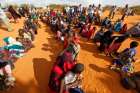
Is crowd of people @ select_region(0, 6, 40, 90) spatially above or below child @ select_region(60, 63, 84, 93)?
below

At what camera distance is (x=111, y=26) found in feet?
57.6

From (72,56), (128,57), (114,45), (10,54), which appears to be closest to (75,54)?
(72,56)

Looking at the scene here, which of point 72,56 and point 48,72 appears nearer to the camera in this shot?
point 72,56

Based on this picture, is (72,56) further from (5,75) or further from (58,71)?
(5,75)

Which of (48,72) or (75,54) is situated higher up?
(75,54)

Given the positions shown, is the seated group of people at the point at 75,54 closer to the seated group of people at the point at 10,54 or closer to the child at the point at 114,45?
the child at the point at 114,45

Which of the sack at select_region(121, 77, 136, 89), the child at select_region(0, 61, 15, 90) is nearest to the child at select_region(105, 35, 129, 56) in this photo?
the sack at select_region(121, 77, 136, 89)

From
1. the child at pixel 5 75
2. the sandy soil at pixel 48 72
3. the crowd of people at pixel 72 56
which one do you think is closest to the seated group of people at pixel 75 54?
the crowd of people at pixel 72 56

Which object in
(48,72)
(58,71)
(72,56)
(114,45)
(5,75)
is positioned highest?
(58,71)

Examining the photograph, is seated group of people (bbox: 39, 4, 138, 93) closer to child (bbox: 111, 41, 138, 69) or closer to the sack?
child (bbox: 111, 41, 138, 69)

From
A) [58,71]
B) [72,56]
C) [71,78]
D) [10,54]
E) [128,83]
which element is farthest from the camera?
[10,54]

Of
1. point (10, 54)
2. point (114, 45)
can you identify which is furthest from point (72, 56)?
point (114, 45)

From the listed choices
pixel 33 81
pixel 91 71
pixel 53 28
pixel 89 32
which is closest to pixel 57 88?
pixel 33 81

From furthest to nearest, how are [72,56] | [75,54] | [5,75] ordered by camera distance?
1. [75,54]
2. [72,56]
3. [5,75]
